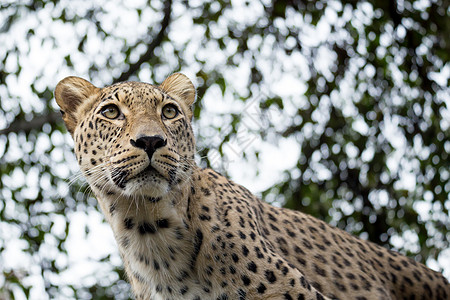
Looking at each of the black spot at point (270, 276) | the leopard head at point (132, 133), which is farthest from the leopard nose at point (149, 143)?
the black spot at point (270, 276)

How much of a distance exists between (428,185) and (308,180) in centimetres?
157

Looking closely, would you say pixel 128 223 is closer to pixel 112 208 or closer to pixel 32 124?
pixel 112 208

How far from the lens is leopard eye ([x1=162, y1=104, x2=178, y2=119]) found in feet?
14.8

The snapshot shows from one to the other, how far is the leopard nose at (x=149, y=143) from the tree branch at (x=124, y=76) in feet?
14.8

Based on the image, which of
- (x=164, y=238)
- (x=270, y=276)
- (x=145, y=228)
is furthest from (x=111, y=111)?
(x=270, y=276)

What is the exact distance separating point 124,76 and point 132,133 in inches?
192

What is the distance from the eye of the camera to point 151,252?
4480 mm

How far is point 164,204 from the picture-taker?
4340 millimetres

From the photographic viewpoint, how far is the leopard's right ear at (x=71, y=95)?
4879 millimetres

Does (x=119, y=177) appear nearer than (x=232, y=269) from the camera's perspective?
Yes

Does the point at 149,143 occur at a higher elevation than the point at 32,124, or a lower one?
higher

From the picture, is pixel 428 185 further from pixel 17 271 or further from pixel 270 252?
pixel 17 271

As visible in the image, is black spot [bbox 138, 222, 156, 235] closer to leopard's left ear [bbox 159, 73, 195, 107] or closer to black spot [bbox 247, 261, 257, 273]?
black spot [bbox 247, 261, 257, 273]

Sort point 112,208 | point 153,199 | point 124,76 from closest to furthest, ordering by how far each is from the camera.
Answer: point 153,199, point 112,208, point 124,76
